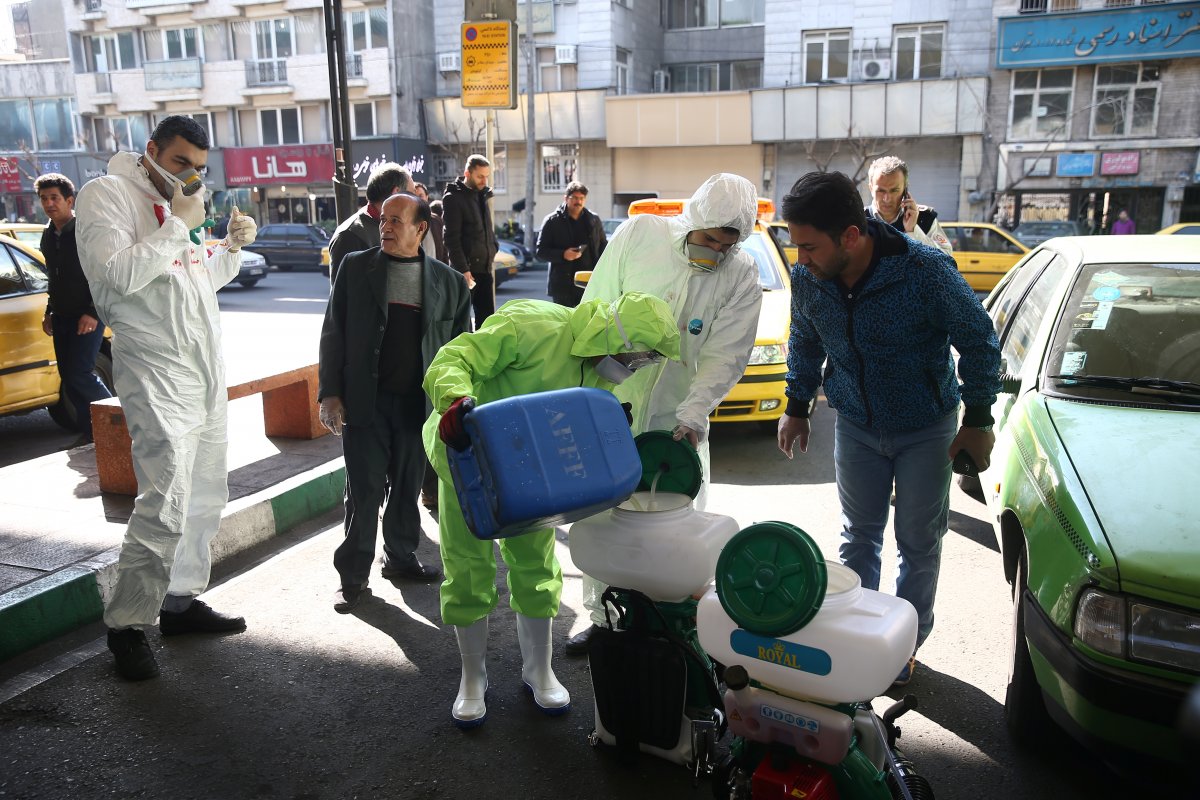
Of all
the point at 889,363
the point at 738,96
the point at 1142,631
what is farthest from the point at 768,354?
the point at 738,96

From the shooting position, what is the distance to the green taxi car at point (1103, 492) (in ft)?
7.68

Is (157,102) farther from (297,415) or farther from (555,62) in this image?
(297,415)

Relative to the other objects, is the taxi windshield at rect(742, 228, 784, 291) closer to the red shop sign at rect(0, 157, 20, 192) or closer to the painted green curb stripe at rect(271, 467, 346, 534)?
the painted green curb stripe at rect(271, 467, 346, 534)

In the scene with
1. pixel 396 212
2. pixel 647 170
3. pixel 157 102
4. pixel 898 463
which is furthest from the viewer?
pixel 157 102

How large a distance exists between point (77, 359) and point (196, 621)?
12.4 feet

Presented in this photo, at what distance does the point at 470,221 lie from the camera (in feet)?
28.4

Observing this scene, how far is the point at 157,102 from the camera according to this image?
123 ft

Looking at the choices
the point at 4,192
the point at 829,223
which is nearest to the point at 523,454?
the point at 829,223

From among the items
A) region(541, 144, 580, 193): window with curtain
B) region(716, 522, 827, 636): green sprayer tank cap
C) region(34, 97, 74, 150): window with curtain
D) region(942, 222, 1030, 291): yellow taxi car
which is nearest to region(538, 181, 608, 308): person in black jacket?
region(716, 522, 827, 636): green sprayer tank cap

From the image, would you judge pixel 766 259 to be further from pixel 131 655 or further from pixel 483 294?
pixel 131 655

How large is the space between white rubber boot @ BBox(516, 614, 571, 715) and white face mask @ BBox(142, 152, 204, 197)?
6.74 feet

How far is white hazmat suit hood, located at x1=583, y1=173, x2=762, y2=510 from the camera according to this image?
11.7 feet

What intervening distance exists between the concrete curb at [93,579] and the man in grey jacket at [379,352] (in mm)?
962

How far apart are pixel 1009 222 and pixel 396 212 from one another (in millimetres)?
27109
